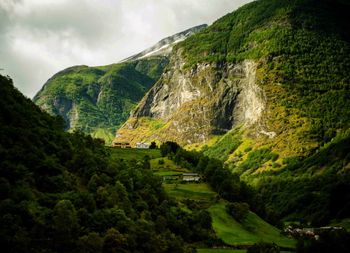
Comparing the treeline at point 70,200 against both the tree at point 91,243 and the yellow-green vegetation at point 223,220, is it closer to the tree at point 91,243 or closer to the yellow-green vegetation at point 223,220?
the tree at point 91,243

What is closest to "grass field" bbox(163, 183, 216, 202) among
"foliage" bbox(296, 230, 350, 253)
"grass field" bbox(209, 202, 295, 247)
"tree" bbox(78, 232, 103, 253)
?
"grass field" bbox(209, 202, 295, 247)

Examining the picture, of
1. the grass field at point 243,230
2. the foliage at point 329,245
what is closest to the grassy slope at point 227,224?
the grass field at point 243,230

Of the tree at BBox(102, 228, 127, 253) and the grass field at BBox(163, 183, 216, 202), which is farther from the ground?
the grass field at BBox(163, 183, 216, 202)

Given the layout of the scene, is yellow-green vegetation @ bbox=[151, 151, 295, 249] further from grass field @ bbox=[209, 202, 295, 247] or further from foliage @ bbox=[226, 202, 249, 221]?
foliage @ bbox=[226, 202, 249, 221]

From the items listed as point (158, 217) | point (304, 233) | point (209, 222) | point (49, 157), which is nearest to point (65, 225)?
point (49, 157)

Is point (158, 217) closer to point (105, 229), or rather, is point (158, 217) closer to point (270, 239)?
point (105, 229)

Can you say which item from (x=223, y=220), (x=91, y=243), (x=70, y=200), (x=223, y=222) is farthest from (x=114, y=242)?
(x=223, y=220)
